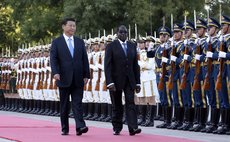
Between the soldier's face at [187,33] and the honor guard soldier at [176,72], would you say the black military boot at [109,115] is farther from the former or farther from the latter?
the soldier's face at [187,33]

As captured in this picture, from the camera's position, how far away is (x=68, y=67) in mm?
13031

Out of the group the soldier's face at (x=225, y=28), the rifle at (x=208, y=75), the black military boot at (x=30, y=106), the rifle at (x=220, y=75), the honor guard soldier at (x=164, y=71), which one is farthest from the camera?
the black military boot at (x=30, y=106)

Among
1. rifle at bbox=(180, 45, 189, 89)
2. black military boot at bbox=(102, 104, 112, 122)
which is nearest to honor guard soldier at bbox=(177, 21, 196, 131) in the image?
rifle at bbox=(180, 45, 189, 89)

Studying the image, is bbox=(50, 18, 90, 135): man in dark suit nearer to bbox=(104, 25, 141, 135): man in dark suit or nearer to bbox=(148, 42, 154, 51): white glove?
bbox=(104, 25, 141, 135): man in dark suit

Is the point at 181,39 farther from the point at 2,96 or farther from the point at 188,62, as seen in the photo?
the point at 2,96

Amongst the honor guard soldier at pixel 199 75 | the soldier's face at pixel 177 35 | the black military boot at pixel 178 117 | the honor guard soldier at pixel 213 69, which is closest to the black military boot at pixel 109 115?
the black military boot at pixel 178 117

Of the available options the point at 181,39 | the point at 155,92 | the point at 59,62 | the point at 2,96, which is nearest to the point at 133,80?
the point at 59,62

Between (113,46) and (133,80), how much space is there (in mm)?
655

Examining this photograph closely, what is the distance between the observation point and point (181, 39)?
15086 millimetres

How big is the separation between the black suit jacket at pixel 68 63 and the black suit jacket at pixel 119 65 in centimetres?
40

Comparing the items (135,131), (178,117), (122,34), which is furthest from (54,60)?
(178,117)

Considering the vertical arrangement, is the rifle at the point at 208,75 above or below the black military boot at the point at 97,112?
above

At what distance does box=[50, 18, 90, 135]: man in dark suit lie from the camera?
1298 cm

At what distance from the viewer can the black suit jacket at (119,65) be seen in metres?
13.1
